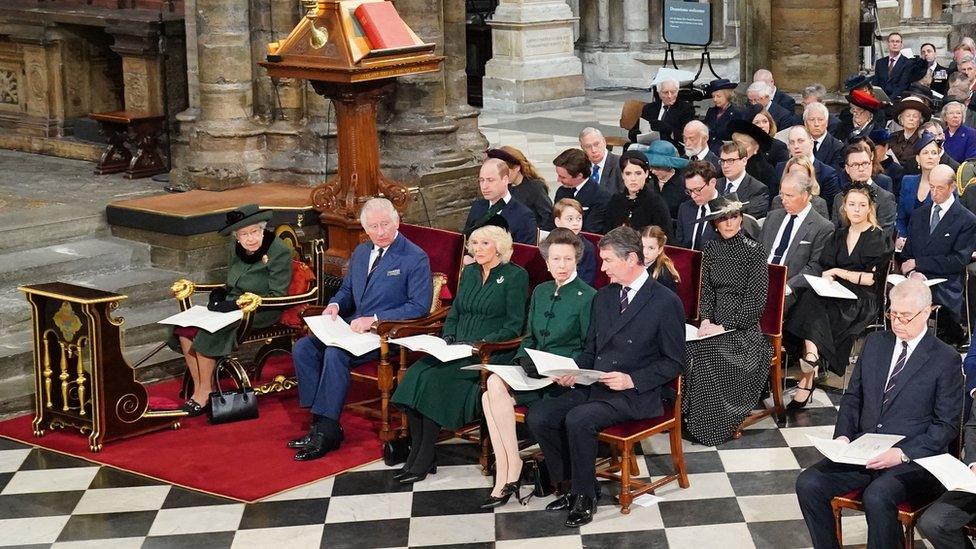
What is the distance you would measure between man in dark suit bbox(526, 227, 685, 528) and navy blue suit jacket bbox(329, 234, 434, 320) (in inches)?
51.1

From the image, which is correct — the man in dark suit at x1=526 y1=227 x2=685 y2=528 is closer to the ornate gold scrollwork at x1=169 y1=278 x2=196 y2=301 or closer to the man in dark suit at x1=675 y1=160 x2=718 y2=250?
the man in dark suit at x1=675 y1=160 x2=718 y2=250

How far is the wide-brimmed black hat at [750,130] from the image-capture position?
10438 millimetres

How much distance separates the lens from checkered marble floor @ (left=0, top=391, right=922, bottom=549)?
6707 mm

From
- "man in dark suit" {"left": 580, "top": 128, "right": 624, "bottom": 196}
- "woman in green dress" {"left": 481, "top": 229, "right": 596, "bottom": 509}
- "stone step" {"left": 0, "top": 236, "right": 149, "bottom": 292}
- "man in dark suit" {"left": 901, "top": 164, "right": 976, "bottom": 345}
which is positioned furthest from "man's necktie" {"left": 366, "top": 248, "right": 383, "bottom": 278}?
"man in dark suit" {"left": 901, "top": 164, "right": 976, "bottom": 345}

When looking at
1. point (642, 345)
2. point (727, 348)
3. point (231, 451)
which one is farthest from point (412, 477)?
point (727, 348)

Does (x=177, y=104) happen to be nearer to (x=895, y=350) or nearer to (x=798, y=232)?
(x=798, y=232)

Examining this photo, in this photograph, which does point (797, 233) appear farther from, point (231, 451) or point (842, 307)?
point (231, 451)

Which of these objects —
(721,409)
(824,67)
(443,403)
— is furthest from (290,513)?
(824,67)

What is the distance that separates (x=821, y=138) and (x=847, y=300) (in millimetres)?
2769

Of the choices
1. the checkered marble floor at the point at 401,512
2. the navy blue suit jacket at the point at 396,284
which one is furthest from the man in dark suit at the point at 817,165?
the navy blue suit jacket at the point at 396,284

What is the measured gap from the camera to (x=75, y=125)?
13.1m

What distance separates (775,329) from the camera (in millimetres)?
8266

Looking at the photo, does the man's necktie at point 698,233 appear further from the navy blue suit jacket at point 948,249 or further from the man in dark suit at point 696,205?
the navy blue suit jacket at point 948,249

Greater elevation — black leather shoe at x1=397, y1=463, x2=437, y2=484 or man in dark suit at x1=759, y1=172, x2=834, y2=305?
man in dark suit at x1=759, y1=172, x2=834, y2=305
